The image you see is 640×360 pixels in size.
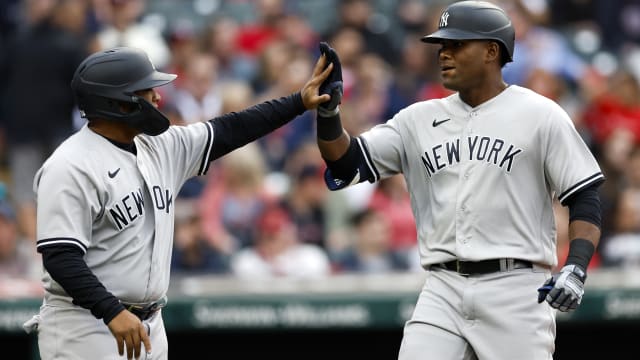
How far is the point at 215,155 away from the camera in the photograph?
195 inches

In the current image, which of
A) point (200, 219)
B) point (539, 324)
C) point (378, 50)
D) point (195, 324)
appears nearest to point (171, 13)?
point (378, 50)

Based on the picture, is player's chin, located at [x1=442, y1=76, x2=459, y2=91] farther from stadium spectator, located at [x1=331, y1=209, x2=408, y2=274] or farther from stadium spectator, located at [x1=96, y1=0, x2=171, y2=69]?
stadium spectator, located at [x1=96, y1=0, x2=171, y2=69]

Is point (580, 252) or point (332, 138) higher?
point (332, 138)

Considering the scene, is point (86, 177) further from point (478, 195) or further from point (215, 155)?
point (478, 195)

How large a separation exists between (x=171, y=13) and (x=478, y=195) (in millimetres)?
6520

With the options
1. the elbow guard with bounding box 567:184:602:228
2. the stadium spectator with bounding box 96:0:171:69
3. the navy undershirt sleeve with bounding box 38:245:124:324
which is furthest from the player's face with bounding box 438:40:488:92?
the stadium spectator with bounding box 96:0:171:69

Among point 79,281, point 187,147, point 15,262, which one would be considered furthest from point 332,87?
point 15,262

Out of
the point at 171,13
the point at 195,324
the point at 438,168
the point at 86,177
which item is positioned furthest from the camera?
the point at 171,13

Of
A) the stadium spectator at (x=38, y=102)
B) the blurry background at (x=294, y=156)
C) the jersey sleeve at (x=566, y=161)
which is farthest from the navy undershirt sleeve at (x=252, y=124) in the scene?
the stadium spectator at (x=38, y=102)

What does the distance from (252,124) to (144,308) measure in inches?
32.5

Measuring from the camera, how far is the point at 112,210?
4.52 meters

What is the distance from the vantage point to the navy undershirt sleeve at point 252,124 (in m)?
4.93

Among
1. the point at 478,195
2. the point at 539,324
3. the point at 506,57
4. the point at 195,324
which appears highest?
the point at 506,57

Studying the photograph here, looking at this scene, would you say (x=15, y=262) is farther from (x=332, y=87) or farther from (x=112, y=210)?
(x=332, y=87)
